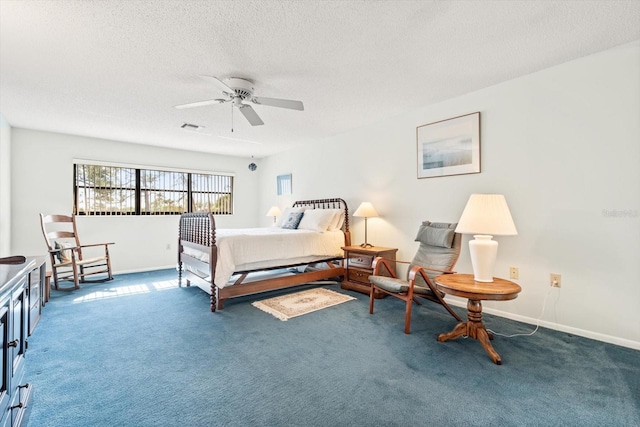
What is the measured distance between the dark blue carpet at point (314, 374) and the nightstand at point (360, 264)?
37.9 inches

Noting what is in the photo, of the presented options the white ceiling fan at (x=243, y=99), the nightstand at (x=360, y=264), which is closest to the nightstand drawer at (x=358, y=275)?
the nightstand at (x=360, y=264)

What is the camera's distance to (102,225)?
538 centimetres

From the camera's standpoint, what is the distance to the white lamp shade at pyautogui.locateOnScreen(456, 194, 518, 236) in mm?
2389

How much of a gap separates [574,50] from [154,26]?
341 centimetres

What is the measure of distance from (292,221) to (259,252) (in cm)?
136

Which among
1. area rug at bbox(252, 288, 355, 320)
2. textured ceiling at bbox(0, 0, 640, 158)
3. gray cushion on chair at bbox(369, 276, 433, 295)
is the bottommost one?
area rug at bbox(252, 288, 355, 320)

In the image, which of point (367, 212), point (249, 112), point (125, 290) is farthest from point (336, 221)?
point (125, 290)

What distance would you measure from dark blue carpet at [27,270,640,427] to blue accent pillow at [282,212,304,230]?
196 centimetres

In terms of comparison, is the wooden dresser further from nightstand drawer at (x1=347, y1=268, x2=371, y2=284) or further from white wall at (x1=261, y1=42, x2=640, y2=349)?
white wall at (x1=261, y1=42, x2=640, y2=349)

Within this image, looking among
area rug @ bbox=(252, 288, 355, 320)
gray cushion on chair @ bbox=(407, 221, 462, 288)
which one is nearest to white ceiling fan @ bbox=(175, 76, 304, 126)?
gray cushion on chair @ bbox=(407, 221, 462, 288)

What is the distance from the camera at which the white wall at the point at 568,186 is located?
2492 mm

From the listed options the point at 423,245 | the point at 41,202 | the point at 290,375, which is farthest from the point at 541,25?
the point at 41,202

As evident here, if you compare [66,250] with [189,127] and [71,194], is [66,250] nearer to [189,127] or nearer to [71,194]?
[71,194]

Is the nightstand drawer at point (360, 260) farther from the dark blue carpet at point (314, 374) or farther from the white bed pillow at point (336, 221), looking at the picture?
the dark blue carpet at point (314, 374)
